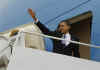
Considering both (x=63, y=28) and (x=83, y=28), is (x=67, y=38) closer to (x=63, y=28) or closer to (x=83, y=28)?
(x=63, y=28)

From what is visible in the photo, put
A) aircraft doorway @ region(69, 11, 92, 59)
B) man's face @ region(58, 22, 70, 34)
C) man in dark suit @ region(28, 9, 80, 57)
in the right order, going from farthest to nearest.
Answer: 1. aircraft doorway @ region(69, 11, 92, 59)
2. man's face @ region(58, 22, 70, 34)
3. man in dark suit @ region(28, 9, 80, 57)

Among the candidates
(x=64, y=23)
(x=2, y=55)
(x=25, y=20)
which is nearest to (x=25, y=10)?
(x=25, y=20)

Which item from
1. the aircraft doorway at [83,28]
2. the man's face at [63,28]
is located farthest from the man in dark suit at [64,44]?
the aircraft doorway at [83,28]

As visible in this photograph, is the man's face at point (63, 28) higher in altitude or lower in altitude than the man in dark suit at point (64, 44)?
higher

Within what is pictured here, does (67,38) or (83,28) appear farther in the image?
(83,28)

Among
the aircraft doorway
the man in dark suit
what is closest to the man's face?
the man in dark suit

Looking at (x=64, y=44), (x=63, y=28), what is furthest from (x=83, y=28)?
(x=64, y=44)

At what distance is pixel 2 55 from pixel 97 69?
74.3 inches

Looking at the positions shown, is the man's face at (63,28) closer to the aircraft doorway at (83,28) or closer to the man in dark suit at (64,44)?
the man in dark suit at (64,44)

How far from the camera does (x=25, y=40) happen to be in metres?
6.10

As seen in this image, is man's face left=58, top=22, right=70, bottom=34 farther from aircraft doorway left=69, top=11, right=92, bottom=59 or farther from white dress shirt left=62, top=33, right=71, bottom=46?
aircraft doorway left=69, top=11, right=92, bottom=59

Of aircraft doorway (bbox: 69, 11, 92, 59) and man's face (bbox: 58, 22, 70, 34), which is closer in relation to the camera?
man's face (bbox: 58, 22, 70, 34)

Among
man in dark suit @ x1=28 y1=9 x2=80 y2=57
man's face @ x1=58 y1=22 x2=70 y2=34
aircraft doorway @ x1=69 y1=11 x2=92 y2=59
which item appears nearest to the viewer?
→ man in dark suit @ x1=28 y1=9 x2=80 y2=57

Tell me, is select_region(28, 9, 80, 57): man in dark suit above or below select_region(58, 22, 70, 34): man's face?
below
